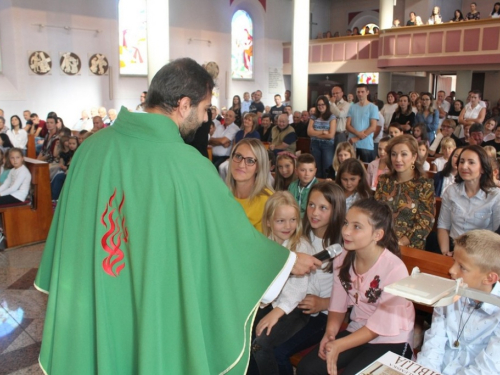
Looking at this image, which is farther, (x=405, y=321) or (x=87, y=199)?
(x=405, y=321)

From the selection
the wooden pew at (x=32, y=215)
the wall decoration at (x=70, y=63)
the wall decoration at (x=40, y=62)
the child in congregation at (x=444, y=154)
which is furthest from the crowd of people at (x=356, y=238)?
the wall decoration at (x=70, y=63)

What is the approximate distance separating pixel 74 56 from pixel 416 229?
1260 cm

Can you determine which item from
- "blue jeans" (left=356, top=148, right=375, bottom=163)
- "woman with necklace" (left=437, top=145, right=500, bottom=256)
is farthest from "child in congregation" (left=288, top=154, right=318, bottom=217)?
"blue jeans" (left=356, top=148, right=375, bottom=163)

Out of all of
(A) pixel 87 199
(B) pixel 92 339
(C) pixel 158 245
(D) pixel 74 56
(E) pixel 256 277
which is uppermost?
(D) pixel 74 56

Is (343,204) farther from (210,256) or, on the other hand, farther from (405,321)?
(210,256)

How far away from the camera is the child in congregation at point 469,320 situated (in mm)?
2035

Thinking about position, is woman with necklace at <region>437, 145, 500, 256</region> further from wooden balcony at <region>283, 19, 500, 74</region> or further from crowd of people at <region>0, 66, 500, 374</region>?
wooden balcony at <region>283, 19, 500, 74</region>

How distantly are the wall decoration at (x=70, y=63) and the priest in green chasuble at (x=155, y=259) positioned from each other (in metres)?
13.1

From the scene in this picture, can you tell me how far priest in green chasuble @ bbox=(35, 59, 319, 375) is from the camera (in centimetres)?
166

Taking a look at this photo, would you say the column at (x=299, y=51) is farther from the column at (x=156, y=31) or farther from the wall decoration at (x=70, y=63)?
the wall decoration at (x=70, y=63)

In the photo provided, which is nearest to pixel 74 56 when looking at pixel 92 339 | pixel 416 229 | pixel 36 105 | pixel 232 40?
pixel 36 105

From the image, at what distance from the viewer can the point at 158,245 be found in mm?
1659

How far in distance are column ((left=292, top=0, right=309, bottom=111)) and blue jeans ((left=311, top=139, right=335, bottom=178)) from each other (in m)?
7.64

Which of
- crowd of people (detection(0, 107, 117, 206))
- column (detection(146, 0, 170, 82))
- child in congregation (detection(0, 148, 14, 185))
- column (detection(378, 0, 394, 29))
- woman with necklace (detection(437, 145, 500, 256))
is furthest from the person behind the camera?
column (detection(378, 0, 394, 29))
